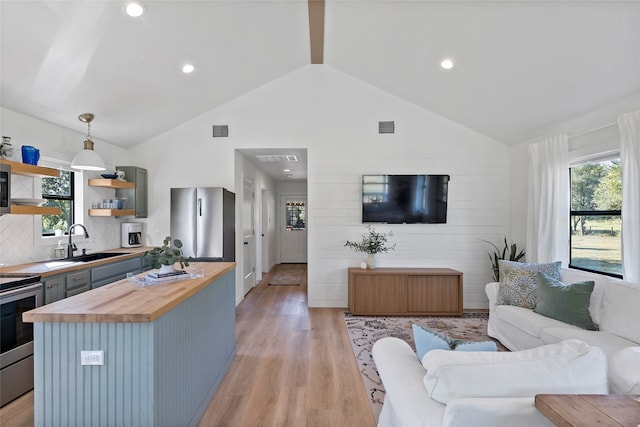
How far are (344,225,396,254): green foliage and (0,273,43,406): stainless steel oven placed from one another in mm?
3589

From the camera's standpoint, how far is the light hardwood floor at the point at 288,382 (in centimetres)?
221

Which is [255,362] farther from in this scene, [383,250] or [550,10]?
[550,10]

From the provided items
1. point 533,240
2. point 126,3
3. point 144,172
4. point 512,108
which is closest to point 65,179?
point 144,172

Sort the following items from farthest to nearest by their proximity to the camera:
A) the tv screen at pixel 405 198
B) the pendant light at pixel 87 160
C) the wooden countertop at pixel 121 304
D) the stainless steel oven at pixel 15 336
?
the tv screen at pixel 405 198 < the pendant light at pixel 87 160 < the stainless steel oven at pixel 15 336 < the wooden countertop at pixel 121 304

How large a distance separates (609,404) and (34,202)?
14.0 ft

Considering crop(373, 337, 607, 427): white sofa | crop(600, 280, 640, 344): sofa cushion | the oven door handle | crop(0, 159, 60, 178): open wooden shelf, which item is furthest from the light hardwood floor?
crop(600, 280, 640, 344): sofa cushion

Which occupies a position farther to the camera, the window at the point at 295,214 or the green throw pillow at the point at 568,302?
the window at the point at 295,214

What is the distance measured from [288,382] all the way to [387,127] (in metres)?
3.71

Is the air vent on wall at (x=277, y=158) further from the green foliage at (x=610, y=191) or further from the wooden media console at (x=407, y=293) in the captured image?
the green foliage at (x=610, y=191)

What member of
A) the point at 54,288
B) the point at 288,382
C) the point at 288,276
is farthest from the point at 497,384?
the point at 288,276

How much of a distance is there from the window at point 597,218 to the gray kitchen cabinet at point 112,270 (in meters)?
5.39

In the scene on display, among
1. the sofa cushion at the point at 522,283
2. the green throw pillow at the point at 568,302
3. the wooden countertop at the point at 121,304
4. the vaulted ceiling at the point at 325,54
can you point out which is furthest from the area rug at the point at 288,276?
the green throw pillow at the point at 568,302

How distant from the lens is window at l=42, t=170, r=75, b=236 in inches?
142

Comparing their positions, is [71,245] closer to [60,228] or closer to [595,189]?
[60,228]
